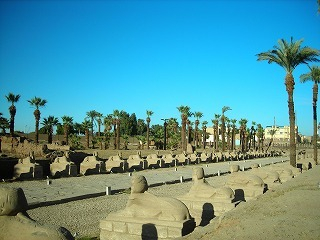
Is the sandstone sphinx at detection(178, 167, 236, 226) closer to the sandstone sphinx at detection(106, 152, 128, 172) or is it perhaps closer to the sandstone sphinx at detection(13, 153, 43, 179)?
the sandstone sphinx at detection(13, 153, 43, 179)

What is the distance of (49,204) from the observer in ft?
40.7

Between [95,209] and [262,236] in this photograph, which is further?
[95,209]

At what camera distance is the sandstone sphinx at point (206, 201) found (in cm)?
936

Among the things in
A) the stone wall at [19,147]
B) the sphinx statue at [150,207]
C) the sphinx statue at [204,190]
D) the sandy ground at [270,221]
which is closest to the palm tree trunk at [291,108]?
the sandy ground at [270,221]

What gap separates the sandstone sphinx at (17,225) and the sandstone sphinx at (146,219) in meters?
3.22

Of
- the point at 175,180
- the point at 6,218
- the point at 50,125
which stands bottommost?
the point at 175,180

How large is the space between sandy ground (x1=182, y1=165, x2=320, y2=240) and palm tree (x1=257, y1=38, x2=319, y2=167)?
15549 millimetres

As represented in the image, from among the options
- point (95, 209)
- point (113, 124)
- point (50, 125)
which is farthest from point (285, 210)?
point (113, 124)

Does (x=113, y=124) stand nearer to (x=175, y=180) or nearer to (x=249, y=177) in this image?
(x=175, y=180)

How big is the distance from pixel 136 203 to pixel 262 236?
272cm

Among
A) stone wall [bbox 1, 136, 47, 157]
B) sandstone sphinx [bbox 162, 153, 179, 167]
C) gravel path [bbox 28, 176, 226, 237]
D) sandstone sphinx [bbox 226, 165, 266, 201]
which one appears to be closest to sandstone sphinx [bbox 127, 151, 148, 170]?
sandstone sphinx [bbox 162, 153, 179, 167]

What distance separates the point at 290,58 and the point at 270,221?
19255mm

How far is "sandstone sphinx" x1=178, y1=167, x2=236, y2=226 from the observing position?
936 centimetres

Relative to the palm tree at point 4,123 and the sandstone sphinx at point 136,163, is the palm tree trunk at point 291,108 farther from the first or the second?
the palm tree at point 4,123
